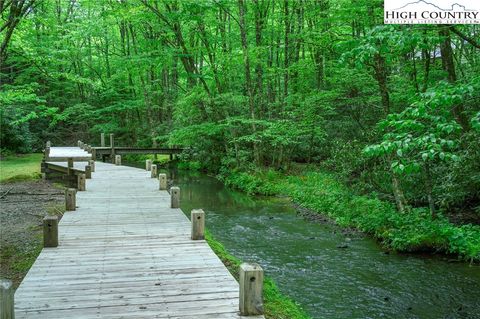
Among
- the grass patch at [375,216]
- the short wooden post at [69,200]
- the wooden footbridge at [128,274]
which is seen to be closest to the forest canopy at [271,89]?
the grass patch at [375,216]

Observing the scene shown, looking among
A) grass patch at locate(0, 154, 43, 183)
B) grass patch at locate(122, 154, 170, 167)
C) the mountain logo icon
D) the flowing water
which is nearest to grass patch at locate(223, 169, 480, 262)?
the flowing water

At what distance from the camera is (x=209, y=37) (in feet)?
78.5

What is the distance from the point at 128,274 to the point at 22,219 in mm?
7611

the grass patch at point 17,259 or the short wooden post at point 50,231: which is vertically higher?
the short wooden post at point 50,231

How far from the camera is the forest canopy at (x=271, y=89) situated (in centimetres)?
1177

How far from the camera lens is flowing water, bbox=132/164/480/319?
27.3 ft

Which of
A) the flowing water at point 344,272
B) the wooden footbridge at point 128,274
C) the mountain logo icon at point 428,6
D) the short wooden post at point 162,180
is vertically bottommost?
the flowing water at point 344,272

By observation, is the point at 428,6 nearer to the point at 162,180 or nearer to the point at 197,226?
the point at 197,226

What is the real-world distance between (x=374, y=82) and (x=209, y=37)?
1027cm

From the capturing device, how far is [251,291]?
5.30 metres

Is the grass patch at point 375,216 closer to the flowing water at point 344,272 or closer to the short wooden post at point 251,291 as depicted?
the flowing water at point 344,272

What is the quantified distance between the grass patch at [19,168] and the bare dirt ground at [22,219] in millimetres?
1046

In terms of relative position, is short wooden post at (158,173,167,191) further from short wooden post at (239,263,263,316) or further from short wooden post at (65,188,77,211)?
short wooden post at (239,263,263,316)

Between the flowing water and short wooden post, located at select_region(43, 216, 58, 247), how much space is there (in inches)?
182
